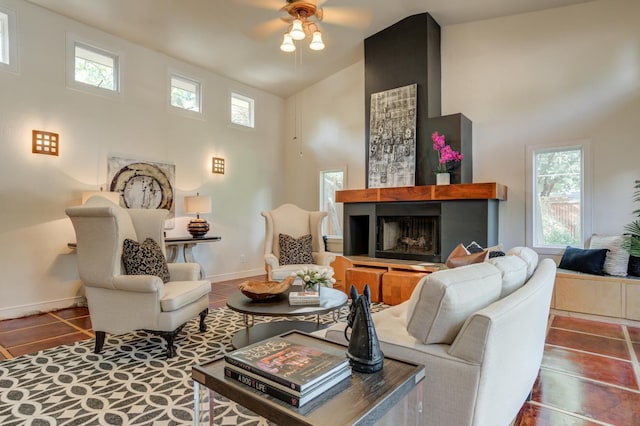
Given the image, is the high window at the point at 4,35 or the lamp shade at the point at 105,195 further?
the lamp shade at the point at 105,195

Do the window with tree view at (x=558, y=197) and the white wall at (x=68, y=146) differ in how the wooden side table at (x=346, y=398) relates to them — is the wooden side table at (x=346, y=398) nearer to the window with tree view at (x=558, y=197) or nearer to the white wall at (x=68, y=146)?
the white wall at (x=68, y=146)

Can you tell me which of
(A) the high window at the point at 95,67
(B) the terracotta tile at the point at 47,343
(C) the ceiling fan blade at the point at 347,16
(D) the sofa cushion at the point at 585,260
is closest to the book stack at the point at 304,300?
(B) the terracotta tile at the point at 47,343

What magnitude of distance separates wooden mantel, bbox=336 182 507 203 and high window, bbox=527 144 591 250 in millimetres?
439

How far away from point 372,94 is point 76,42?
13.4 ft

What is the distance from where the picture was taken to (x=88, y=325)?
11.9 feet

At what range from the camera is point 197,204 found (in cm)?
518

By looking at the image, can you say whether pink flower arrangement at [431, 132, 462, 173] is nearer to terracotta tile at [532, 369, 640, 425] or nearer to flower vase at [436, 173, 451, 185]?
flower vase at [436, 173, 451, 185]

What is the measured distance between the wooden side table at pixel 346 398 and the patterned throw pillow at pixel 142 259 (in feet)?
6.26

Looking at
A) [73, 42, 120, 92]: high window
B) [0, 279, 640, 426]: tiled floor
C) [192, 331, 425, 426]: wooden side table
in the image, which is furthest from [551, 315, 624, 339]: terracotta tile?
[73, 42, 120, 92]: high window

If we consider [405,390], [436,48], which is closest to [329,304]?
[405,390]

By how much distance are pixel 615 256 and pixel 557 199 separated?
0.96m

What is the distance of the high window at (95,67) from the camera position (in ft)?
14.5

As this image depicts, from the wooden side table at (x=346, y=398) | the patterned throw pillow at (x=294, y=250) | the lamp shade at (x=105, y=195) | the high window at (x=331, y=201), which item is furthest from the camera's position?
the high window at (x=331, y=201)

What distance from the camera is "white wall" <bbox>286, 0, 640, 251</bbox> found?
4.05 m
